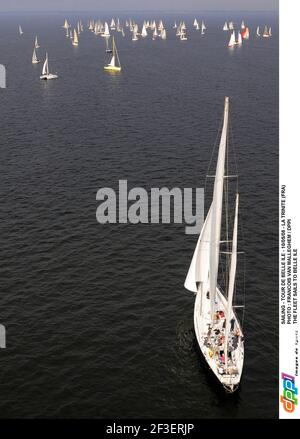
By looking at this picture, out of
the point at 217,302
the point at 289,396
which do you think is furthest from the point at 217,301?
the point at 289,396

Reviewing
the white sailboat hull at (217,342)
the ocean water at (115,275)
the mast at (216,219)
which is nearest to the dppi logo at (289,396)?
the ocean water at (115,275)

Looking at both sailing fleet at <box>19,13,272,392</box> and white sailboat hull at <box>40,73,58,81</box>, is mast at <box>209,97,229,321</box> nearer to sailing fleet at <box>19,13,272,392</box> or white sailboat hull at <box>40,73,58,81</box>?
sailing fleet at <box>19,13,272,392</box>

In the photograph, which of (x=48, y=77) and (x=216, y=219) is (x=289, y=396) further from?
(x=48, y=77)

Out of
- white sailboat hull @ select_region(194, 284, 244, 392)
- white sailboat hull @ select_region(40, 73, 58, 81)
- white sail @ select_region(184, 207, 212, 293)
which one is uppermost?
white sailboat hull @ select_region(40, 73, 58, 81)

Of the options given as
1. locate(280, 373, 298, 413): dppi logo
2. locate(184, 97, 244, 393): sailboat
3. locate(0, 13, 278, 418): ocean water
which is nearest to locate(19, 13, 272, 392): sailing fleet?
locate(184, 97, 244, 393): sailboat

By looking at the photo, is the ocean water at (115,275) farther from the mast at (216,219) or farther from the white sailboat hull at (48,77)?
the white sailboat hull at (48,77)

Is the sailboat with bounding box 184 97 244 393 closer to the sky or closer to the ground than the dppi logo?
closer to the sky

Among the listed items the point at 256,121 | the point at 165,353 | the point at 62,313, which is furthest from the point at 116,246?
the point at 256,121
